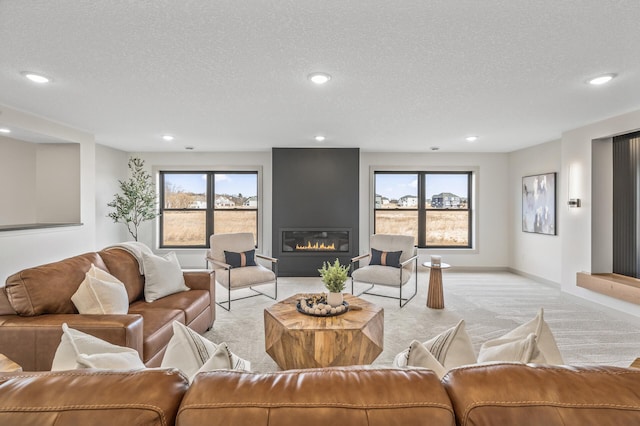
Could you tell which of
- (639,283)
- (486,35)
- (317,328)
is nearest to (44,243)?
(317,328)

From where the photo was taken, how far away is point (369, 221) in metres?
6.33

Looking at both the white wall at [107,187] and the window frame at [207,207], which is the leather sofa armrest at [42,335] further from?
the window frame at [207,207]

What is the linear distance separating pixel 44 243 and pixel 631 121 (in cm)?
745

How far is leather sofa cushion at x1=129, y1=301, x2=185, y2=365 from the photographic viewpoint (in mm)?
2135

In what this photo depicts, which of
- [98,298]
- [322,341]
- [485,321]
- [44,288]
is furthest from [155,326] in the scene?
[485,321]

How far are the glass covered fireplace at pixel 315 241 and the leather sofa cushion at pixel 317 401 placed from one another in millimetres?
5025

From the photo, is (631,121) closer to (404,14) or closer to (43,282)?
(404,14)

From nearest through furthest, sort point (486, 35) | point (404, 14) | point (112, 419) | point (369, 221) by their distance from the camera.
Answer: point (112, 419) < point (404, 14) < point (486, 35) < point (369, 221)

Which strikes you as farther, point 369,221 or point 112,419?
point 369,221

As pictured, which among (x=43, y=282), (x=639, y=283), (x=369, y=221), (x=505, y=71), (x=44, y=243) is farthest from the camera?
(x=369, y=221)

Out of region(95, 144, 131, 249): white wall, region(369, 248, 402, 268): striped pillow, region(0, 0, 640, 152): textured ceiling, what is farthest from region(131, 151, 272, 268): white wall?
region(369, 248, 402, 268): striped pillow

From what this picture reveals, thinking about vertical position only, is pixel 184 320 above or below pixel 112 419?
below

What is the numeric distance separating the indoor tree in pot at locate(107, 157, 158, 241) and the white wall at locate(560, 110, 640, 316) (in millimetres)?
6936

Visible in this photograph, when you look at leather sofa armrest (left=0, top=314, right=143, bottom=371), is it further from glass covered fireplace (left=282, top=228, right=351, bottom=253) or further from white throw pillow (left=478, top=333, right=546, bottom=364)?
glass covered fireplace (left=282, top=228, right=351, bottom=253)
